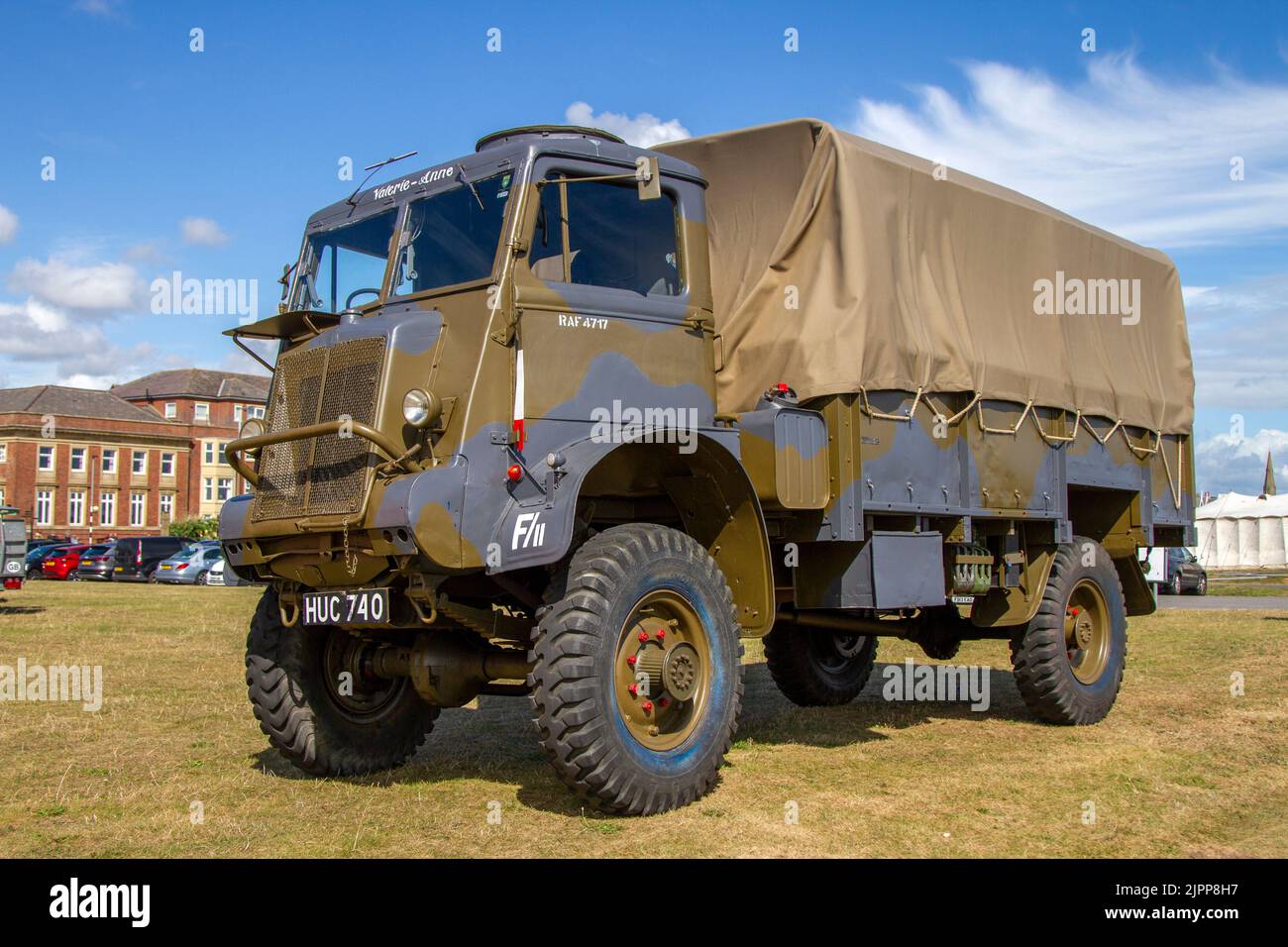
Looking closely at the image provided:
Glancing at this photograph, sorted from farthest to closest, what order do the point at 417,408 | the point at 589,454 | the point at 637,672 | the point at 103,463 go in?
the point at 103,463 < the point at 637,672 < the point at 589,454 < the point at 417,408

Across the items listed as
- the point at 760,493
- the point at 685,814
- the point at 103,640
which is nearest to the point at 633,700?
the point at 685,814

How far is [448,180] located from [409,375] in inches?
55.9

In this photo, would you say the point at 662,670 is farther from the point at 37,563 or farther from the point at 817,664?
the point at 37,563

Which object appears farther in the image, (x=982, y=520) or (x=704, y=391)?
(x=982, y=520)

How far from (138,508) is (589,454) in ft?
277

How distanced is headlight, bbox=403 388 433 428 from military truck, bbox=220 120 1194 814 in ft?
0.04

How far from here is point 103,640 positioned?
16.7 m

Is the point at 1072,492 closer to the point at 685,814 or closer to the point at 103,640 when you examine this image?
the point at 685,814

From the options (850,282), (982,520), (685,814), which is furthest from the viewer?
(982,520)

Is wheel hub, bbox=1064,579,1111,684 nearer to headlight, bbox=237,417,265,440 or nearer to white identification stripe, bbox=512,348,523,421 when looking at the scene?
white identification stripe, bbox=512,348,523,421

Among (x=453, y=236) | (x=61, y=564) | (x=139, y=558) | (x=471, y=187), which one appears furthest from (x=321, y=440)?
(x=61, y=564)

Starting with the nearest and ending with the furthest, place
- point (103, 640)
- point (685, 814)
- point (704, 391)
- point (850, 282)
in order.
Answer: point (685, 814), point (704, 391), point (850, 282), point (103, 640)

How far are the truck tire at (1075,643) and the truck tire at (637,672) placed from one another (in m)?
3.69

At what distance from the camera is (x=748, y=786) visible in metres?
7.25
